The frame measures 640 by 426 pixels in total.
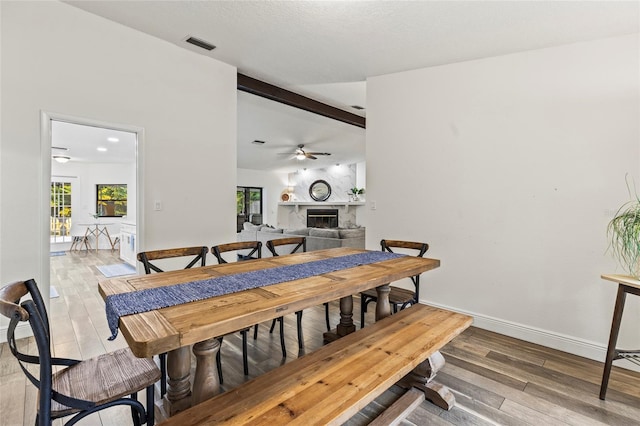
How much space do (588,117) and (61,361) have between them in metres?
3.73

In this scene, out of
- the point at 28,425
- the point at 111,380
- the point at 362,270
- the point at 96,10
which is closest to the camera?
the point at 111,380

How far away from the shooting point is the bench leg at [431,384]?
1761mm

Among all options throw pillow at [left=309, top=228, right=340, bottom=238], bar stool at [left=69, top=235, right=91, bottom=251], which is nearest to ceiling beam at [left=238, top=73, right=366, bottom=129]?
throw pillow at [left=309, top=228, right=340, bottom=238]

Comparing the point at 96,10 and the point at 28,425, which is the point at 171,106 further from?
the point at 28,425

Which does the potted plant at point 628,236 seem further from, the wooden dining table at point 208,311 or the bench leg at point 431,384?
the bench leg at point 431,384

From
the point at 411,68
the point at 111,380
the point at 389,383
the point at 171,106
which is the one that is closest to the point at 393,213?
the point at 411,68

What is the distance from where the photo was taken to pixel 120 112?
290 centimetres

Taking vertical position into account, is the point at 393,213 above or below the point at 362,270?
above

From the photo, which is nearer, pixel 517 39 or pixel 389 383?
pixel 389 383

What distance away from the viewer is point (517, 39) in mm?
2584

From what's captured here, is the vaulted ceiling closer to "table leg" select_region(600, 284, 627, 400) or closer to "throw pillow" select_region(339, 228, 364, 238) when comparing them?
"table leg" select_region(600, 284, 627, 400)

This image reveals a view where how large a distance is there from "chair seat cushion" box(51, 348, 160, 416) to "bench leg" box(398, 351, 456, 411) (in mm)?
1444

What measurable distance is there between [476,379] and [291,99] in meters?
4.04

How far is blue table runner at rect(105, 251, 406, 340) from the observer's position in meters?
1.21
